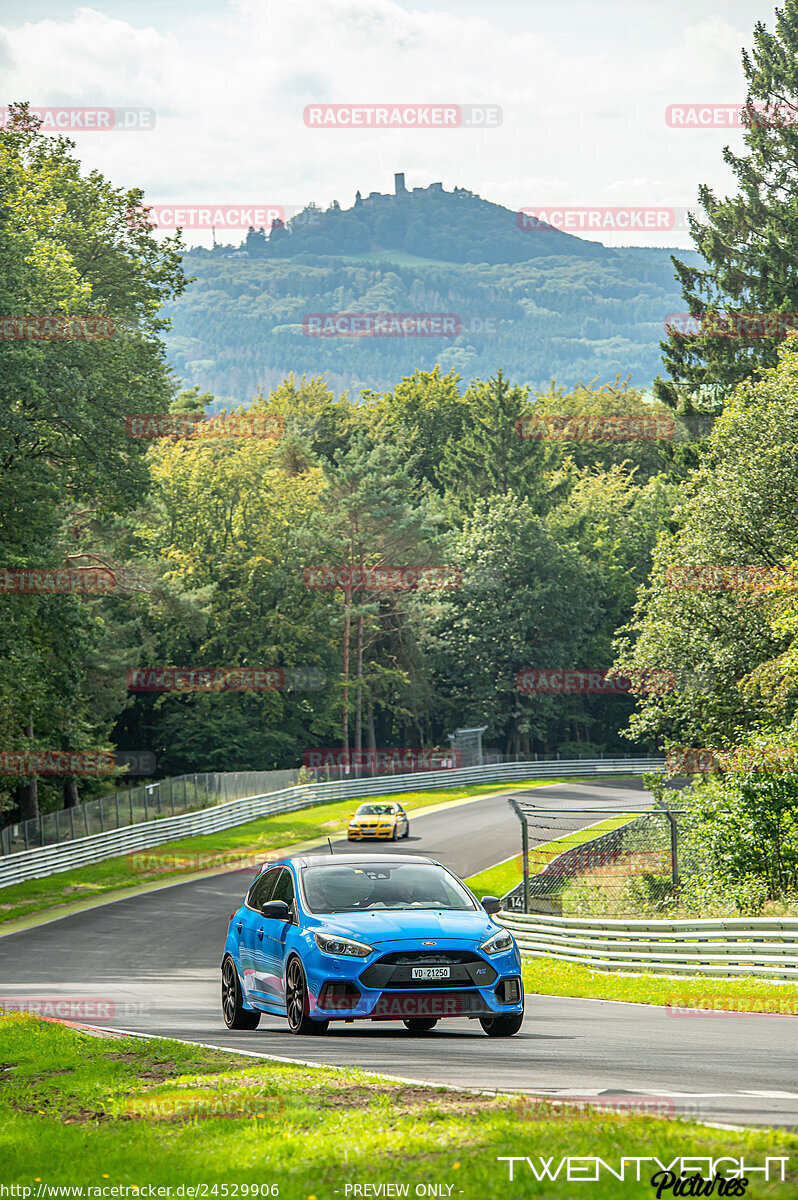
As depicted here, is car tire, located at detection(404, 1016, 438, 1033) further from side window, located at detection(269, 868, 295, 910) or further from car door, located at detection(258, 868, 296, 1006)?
side window, located at detection(269, 868, 295, 910)

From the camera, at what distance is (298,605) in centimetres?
7444

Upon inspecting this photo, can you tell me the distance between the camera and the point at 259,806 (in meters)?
56.4

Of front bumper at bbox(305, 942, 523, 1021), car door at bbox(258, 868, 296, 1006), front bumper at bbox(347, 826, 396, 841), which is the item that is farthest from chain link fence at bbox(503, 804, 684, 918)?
front bumper at bbox(347, 826, 396, 841)

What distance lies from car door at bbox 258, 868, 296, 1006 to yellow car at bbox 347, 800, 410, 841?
34.1 metres

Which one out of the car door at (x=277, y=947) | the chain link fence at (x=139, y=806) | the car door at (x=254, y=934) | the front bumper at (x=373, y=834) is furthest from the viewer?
the front bumper at (x=373, y=834)

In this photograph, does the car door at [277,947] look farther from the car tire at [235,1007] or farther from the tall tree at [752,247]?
the tall tree at [752,247]

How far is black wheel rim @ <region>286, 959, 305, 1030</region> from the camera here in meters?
11.1

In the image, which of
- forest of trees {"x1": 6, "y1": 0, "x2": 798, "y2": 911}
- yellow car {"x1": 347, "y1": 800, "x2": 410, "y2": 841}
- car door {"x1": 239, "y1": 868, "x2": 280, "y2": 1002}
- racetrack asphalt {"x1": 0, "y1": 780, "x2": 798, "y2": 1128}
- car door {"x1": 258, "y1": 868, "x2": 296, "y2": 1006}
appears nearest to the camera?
racetrack asphalt {"x1": 0, "y1": 780, "x2": 798, "y2": 1128}

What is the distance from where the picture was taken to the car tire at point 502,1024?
1137cm

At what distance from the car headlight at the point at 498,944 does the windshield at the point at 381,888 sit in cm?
59

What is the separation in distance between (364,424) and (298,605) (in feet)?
87.8

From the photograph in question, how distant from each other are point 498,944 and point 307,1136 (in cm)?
448

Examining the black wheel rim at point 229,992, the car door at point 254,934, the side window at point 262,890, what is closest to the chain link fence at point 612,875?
the black wheel rim at point 229,992

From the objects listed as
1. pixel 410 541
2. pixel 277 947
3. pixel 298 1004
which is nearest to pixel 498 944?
pixel 298 1004
